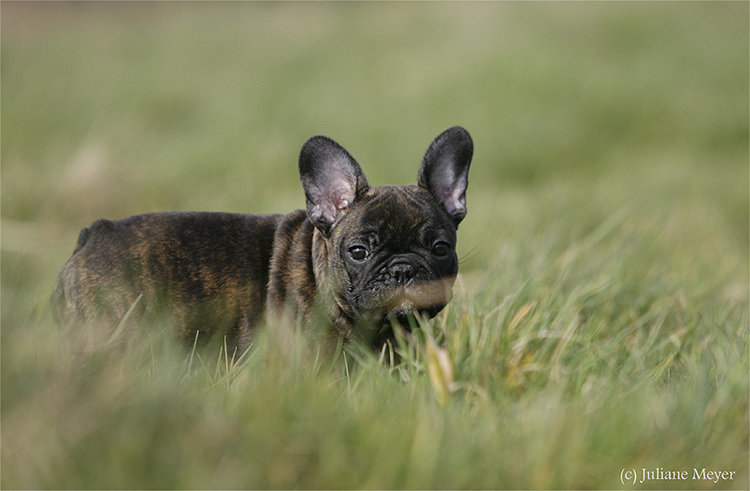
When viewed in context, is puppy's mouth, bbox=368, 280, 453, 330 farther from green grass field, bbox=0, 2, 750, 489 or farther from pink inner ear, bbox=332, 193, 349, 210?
pink inner ear, bbox=332, 193, 349, 210

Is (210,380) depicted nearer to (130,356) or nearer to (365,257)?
(130,356)

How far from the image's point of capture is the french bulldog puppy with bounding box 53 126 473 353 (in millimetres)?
3754

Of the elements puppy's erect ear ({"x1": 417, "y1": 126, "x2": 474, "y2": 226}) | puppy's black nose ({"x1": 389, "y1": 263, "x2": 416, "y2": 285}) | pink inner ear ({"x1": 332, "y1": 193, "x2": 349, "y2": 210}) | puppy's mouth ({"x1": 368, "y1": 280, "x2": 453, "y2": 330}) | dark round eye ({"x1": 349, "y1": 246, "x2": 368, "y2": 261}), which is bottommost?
puppy's mouth ({"x1": 368, "y1": 280, "x2": 453, "y2": 330})

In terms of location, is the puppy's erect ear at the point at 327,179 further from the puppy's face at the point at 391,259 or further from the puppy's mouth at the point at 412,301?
the puppy's mouth at the point at 412,301

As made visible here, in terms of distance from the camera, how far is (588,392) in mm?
2844

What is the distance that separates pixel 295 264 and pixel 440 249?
884 mm

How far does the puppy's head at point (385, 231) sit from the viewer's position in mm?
3699

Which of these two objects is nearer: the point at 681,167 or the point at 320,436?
the point at 320,436

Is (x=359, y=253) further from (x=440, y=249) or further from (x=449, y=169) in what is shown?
(x=449, y=169)

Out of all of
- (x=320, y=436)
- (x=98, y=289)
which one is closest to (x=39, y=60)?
(x=98, y=289)

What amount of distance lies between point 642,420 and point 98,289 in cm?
288

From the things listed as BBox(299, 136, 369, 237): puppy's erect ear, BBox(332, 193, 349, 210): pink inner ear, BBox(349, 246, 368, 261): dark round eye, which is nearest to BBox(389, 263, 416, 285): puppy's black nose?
BBox(349, 246, 368, 261): dark round eye

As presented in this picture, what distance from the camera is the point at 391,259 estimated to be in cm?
381

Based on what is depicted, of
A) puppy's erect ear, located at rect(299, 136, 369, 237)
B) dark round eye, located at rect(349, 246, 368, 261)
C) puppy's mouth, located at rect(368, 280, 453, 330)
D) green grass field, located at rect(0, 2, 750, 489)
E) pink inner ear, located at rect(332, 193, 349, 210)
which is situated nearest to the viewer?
green grass field, located at rect(0, 2, 750, 489)
